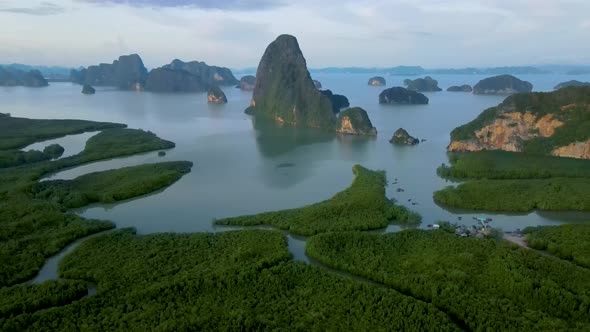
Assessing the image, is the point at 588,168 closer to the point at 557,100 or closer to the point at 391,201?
the point at 557,100

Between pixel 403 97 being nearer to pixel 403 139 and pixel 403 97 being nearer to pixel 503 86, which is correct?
pixel 503 86

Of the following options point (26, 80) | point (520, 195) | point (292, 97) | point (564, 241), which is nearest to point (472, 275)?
point (564, 241)

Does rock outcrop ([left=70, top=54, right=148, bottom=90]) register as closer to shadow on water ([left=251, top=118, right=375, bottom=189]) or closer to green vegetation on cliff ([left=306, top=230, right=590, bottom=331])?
shadow on water ([left=251, top=118, right=375, bottom=189])

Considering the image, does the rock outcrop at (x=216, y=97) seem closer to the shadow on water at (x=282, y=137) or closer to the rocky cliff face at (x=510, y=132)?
the shadow on water at (x=282, y=137)

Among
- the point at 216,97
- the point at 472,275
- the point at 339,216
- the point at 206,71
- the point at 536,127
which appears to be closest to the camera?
the point at 472,275

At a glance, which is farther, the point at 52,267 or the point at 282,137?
the point at 282,137

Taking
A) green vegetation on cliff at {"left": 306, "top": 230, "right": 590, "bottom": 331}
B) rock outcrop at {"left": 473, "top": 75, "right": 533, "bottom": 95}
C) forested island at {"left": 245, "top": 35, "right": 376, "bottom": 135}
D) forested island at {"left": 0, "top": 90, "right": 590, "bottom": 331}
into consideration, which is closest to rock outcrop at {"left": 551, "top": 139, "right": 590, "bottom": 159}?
forested island at {"left": 0, "top": 90, "right": 590, "bottom": 331}
